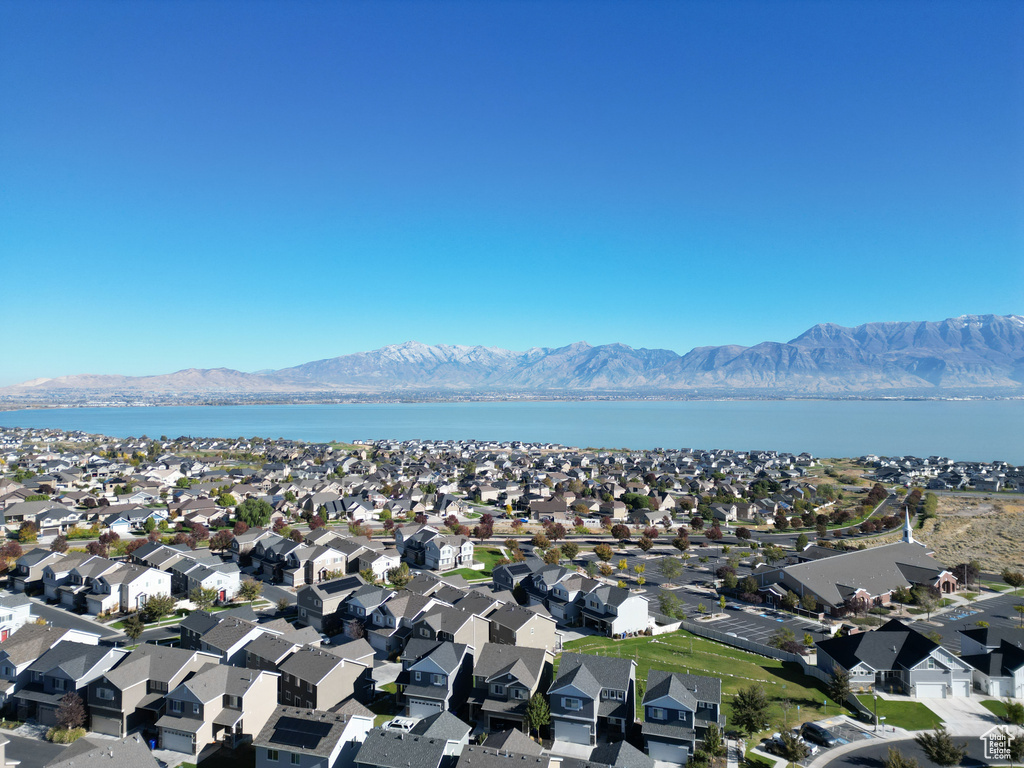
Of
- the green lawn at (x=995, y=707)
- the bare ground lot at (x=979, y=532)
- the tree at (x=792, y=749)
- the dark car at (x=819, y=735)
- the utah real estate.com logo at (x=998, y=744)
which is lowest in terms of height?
the bare ground lot at (x=979, y=532)

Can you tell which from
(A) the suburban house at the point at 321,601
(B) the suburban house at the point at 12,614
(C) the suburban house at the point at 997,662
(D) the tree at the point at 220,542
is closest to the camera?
(C) the suburban house at the point at 997,662

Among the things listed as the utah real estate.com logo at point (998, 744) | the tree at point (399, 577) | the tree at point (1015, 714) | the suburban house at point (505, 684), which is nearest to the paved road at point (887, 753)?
the utah real estate.com logo at point (998, 744)

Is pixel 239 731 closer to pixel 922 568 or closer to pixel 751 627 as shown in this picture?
pixel 751 627

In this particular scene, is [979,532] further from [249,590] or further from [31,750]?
[31,750]

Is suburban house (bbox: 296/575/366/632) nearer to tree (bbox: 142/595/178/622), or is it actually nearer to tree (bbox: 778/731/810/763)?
tree (bbox: 142/595/178/622)

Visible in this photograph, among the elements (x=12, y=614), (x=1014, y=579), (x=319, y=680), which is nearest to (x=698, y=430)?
(x=1014, y=579)

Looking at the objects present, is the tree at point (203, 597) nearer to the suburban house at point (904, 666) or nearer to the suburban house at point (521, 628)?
the suburban house at point (521, 628)

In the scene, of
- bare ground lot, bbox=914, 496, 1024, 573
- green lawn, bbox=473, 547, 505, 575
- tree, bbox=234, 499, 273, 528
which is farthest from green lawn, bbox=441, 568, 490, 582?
bare ground lot, bbox=914, 496, 1024, 573
